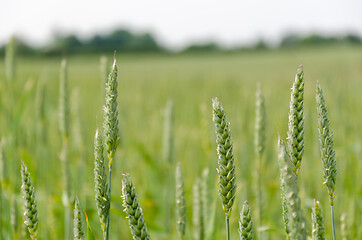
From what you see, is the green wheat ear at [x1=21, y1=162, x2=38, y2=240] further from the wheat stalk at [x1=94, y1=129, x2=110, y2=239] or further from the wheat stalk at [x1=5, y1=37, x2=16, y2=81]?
the wheat stalk at [x1=5, y1=37, x2=16, y2=81]

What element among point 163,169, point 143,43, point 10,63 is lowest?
point 163,169

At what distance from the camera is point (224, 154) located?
2.06 ft

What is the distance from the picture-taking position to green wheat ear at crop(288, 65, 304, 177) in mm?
597

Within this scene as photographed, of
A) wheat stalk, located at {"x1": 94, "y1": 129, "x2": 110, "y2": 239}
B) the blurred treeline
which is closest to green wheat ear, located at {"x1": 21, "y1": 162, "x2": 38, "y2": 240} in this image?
wheat stalk, located at {"x1": 94, "y1": 129, "x2": 110, "y2": 239}

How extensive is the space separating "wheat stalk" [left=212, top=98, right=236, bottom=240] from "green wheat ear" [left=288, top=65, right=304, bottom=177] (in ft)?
0.31

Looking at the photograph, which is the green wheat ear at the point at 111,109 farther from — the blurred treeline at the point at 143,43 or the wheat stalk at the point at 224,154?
the blurred treeline at the point at 143,43

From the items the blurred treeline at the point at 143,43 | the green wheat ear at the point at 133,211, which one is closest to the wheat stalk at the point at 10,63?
the green wheat ear at the point at 133,211

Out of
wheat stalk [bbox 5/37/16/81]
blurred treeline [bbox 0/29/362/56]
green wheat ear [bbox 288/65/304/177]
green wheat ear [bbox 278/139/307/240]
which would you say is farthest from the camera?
blurred treeline [bbox 0/29/362/56]

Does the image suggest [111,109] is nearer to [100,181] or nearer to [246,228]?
[100,181]

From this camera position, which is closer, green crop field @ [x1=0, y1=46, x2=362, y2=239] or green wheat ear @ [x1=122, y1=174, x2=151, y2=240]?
green wheat ear @ [x1=122, y1=174, x2=151, y2=240]

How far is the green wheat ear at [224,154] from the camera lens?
2.03 ft

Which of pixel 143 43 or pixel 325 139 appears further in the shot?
pixel 143 43

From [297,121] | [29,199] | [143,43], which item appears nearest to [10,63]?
[29,199]

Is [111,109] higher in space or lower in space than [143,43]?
lower
